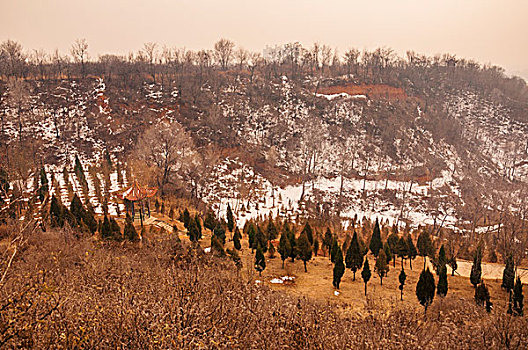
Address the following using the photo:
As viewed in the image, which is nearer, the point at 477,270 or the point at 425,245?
the point at 477,270

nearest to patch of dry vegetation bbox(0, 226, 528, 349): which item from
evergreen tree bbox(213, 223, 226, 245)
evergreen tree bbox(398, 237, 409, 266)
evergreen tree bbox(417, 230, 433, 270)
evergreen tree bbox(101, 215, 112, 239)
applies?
evergreen tree bbox(101, 215, 112, 239)

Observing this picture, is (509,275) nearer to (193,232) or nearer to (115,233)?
(193,232)

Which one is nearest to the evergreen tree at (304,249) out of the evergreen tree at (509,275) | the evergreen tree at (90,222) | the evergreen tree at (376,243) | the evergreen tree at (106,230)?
the evergreen tree at (376,243)

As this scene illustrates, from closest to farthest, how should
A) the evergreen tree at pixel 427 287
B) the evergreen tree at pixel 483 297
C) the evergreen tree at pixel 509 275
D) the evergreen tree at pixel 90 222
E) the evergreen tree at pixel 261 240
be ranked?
the evergreen tree at pixel 483 297 < the evergreen tree at pixel 427 287 < the evergreen tree at pixel 509 275 < the evergreen tree at pixel 90 222 < the evergreen tree at pixel 261 240

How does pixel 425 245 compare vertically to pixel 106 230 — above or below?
below

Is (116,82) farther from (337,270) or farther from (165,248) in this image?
(337,270)

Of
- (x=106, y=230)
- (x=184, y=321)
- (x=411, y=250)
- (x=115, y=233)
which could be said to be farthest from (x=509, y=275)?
(x=106, y=230)

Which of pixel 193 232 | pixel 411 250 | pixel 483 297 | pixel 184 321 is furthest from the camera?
pixel 411 250

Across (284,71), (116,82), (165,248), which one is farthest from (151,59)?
(165,248)

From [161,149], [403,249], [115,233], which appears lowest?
[403,249]

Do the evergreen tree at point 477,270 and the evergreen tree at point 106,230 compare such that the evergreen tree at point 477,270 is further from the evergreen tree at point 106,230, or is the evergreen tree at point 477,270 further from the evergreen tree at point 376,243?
the evergreen tree at point 106,230

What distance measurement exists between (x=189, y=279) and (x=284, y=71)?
49.3 m

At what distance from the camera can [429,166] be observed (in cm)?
3550

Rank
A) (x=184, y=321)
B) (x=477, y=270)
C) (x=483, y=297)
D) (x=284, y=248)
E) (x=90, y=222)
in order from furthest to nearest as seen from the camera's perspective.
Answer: (x=90, y=222), (x=284, y=248), (x=477, y=270), (x=483, y=297), (x=184, y=321)
